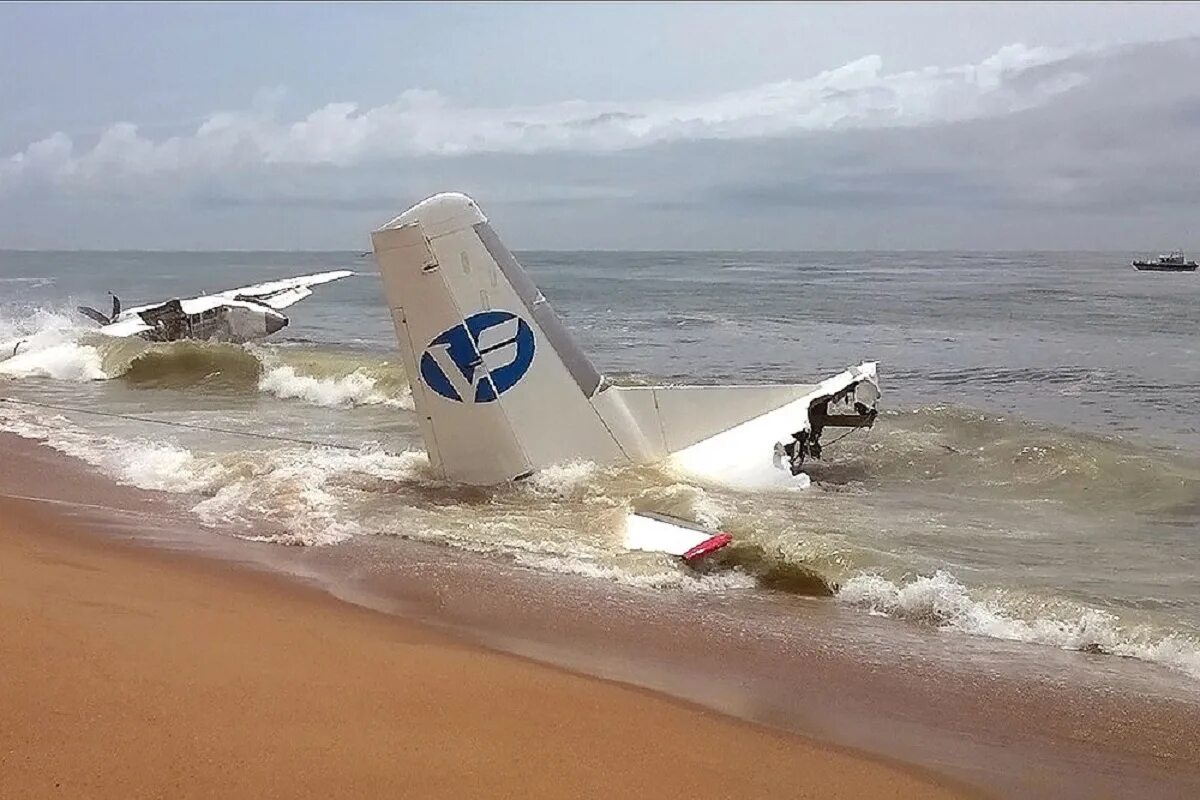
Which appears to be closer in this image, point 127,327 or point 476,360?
point 476,360

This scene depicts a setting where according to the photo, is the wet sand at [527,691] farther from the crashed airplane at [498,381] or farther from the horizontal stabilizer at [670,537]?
the crashed airplane at [498,381]

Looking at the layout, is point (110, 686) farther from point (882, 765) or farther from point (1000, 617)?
point (1000, 617)

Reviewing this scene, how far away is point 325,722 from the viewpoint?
3387mm

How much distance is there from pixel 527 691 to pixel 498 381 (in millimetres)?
4398

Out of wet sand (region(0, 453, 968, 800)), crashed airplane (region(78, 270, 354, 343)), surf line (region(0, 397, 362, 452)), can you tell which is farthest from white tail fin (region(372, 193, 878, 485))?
crashed airplane (region(78, 270, 354, 343))

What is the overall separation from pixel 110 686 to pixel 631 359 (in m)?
21.2

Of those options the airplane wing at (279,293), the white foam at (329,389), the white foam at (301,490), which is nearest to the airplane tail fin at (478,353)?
the white foam at (301,490)

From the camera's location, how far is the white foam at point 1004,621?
5254mm

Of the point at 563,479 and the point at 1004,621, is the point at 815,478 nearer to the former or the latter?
the point at 563,479

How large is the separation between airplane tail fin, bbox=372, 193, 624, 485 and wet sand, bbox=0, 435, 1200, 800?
6.99 feet

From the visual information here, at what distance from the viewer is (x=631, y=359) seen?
80.4 feet

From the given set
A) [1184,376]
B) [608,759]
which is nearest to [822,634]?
[608,759]

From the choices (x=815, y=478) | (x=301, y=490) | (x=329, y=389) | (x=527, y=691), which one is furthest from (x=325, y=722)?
(x=329, y=389)

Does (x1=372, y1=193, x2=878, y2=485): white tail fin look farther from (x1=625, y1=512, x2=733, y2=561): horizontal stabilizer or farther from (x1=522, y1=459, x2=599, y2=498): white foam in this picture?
(x1=625, y1=512, x2=733, y2=561): horizontal stabilizer
